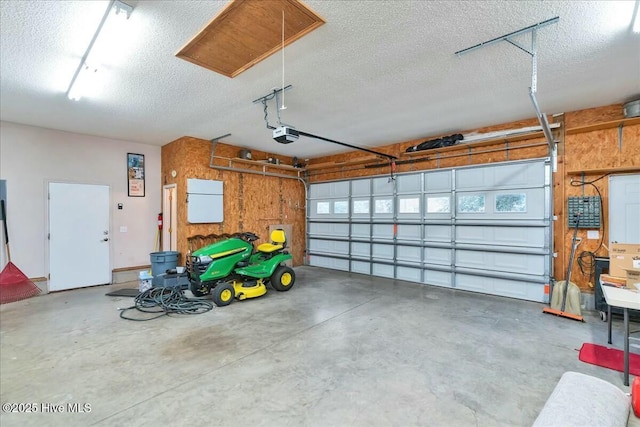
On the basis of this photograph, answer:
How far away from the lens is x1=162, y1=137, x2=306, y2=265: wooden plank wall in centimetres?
582

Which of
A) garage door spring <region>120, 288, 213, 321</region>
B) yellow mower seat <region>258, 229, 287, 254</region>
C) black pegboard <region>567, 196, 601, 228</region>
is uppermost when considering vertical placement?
black pegboard <region>567, 196, 601, 228</region>

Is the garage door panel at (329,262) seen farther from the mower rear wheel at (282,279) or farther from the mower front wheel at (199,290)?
the mower front wheel at (199,290)

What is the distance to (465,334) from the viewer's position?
11.0ft

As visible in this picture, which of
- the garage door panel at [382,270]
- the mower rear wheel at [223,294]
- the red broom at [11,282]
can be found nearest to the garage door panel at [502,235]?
the garage door panel at [382,270]

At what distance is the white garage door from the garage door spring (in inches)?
152

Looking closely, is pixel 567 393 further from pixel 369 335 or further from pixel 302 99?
pixel 302 99

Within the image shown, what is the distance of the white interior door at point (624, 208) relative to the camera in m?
3.96

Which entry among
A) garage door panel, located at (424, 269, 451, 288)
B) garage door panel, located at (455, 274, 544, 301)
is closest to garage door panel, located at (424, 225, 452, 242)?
garage door panel, located at (424, 269, 451, 288)

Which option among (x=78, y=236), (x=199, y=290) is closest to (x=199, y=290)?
(x=199, y=290)

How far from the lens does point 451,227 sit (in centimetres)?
560

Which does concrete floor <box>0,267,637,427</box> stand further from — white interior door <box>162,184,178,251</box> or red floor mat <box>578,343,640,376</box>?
white interior door <box>162,184,178,251</box>

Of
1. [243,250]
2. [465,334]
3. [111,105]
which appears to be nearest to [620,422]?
[465,334]

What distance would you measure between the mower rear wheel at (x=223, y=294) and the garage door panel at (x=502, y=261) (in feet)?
13.8

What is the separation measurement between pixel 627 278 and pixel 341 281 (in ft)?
14.1
